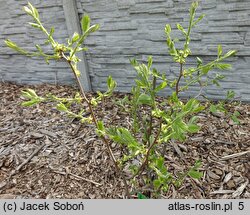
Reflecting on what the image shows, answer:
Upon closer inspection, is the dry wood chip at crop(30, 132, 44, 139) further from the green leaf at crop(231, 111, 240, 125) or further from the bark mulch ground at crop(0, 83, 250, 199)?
the green leaf at crop(231, 111, 240, 125)

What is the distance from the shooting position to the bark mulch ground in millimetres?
1642

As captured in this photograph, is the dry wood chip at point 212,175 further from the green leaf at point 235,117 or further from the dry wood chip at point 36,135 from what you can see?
the dry wood chip at point 36,135

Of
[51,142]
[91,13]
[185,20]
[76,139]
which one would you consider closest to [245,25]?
[185,20]

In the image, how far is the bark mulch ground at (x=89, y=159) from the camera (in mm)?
1642

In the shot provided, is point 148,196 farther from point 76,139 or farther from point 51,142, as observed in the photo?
point 51,142

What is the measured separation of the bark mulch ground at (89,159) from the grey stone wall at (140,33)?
1.44ft

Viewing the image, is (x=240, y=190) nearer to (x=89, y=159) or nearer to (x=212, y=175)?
(x=212, y=175)

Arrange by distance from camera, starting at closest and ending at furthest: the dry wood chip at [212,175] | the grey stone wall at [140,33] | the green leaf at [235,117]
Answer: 1. the dry wood chip at [212,175]
2. the green leaf at [235,117]
3. the grey stone wall at [140,33]

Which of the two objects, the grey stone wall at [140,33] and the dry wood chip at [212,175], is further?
the grey stone wall at [140,33]

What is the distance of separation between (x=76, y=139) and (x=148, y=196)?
772 millimetres

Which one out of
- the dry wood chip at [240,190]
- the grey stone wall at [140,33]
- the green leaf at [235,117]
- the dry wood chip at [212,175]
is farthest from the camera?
the grey stone wall at [140,33]

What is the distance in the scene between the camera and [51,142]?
81.7 inches

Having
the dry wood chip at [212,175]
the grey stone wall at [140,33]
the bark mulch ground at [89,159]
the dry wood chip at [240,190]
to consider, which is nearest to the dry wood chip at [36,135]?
the bark mulch ground at [89,159]

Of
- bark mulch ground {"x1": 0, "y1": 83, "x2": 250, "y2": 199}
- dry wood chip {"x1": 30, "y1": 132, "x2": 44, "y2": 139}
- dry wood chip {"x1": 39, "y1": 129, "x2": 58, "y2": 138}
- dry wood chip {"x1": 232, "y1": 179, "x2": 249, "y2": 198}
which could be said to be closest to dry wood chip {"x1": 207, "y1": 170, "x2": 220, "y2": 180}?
bark mulch ground {"x1": 0, "y1": 83, "x2": 250, "y2": 199}
